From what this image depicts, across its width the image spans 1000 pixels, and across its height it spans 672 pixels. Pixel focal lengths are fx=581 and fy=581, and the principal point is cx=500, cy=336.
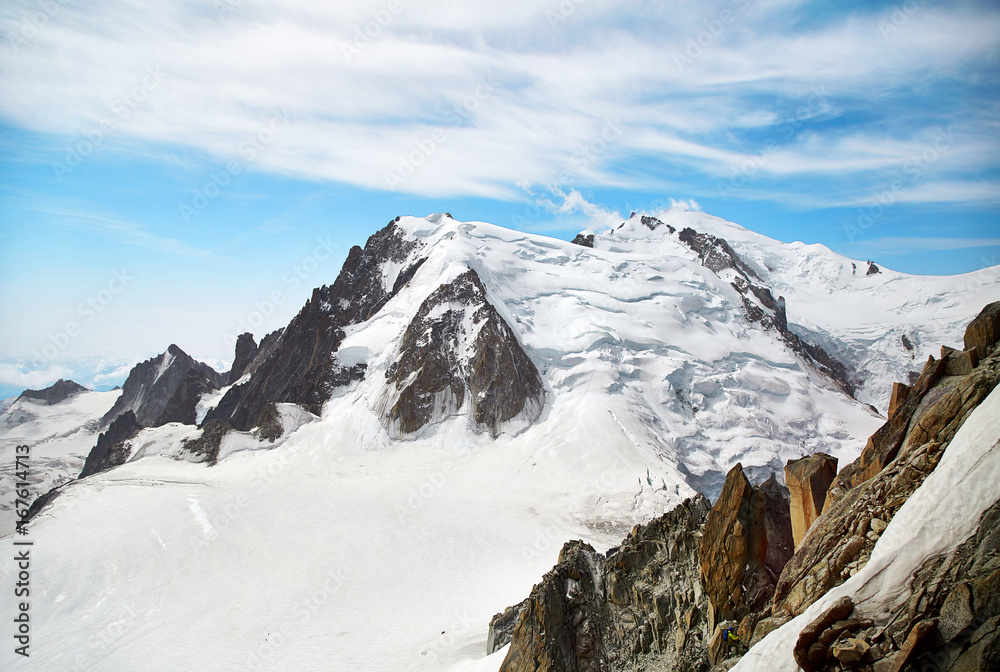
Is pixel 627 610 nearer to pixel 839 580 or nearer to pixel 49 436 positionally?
pixel 839 580

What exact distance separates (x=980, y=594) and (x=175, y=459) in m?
53.6

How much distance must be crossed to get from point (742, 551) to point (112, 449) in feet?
190

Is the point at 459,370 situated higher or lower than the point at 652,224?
lower

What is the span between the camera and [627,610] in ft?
55.9

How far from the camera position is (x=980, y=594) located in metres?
6.94

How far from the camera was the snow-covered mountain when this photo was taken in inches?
1091

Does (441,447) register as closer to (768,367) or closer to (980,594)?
(768,367)

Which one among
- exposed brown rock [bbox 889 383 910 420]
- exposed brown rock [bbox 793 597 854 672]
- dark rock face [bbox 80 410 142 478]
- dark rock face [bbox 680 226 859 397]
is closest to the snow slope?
dark rock face [bbox 680 226 859 397]

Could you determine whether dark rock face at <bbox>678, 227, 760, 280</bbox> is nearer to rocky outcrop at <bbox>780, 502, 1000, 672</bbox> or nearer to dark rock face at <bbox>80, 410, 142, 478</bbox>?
dark rock face at <bbox>80, 410, 142, 478</bbox>

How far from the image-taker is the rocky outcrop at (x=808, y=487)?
12430mm

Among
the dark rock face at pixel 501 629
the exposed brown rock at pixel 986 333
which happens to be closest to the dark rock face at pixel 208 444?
the dark rock face at pixel 501 629

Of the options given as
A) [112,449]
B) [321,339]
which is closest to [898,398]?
[112,449]

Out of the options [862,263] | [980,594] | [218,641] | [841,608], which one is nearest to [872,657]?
[841,608]

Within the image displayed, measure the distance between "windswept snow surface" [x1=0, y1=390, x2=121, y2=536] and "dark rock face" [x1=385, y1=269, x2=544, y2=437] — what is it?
4291 cm
